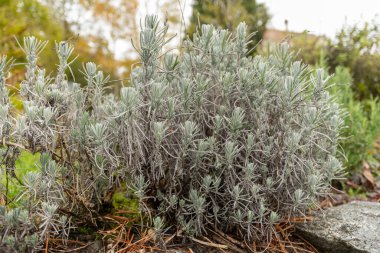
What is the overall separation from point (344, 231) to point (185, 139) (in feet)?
4.03

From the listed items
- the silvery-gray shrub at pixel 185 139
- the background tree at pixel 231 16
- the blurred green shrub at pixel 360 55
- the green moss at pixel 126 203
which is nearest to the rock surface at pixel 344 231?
the silvery-gray shrub at pixel 185 139

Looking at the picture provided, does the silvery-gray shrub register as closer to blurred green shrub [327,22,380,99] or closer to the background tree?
the background tree

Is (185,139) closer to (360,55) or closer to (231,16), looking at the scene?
(231,16)

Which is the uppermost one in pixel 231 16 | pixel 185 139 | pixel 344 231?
pixel 231 16

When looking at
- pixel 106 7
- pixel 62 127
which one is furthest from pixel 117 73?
pixel 62 127

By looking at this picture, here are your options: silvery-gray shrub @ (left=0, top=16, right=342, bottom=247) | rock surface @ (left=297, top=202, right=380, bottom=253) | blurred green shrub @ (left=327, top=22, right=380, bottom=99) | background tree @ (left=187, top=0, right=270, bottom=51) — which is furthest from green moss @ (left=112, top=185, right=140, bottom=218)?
blurred green shrub @ (left=327, top=22, right=380, bottom=99)

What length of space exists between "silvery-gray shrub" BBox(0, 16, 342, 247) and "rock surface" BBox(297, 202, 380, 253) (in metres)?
0.24

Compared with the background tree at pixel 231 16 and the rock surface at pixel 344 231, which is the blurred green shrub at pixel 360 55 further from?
the rock surface at pixel 344 231

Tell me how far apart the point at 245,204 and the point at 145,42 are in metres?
1.05

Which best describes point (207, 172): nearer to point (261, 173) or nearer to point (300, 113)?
point (261, 173)

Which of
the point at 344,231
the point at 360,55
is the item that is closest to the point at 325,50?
the point at 360,55

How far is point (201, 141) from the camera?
2.15 m

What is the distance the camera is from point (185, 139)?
212 centimetres

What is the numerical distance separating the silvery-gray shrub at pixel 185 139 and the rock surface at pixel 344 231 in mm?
235
